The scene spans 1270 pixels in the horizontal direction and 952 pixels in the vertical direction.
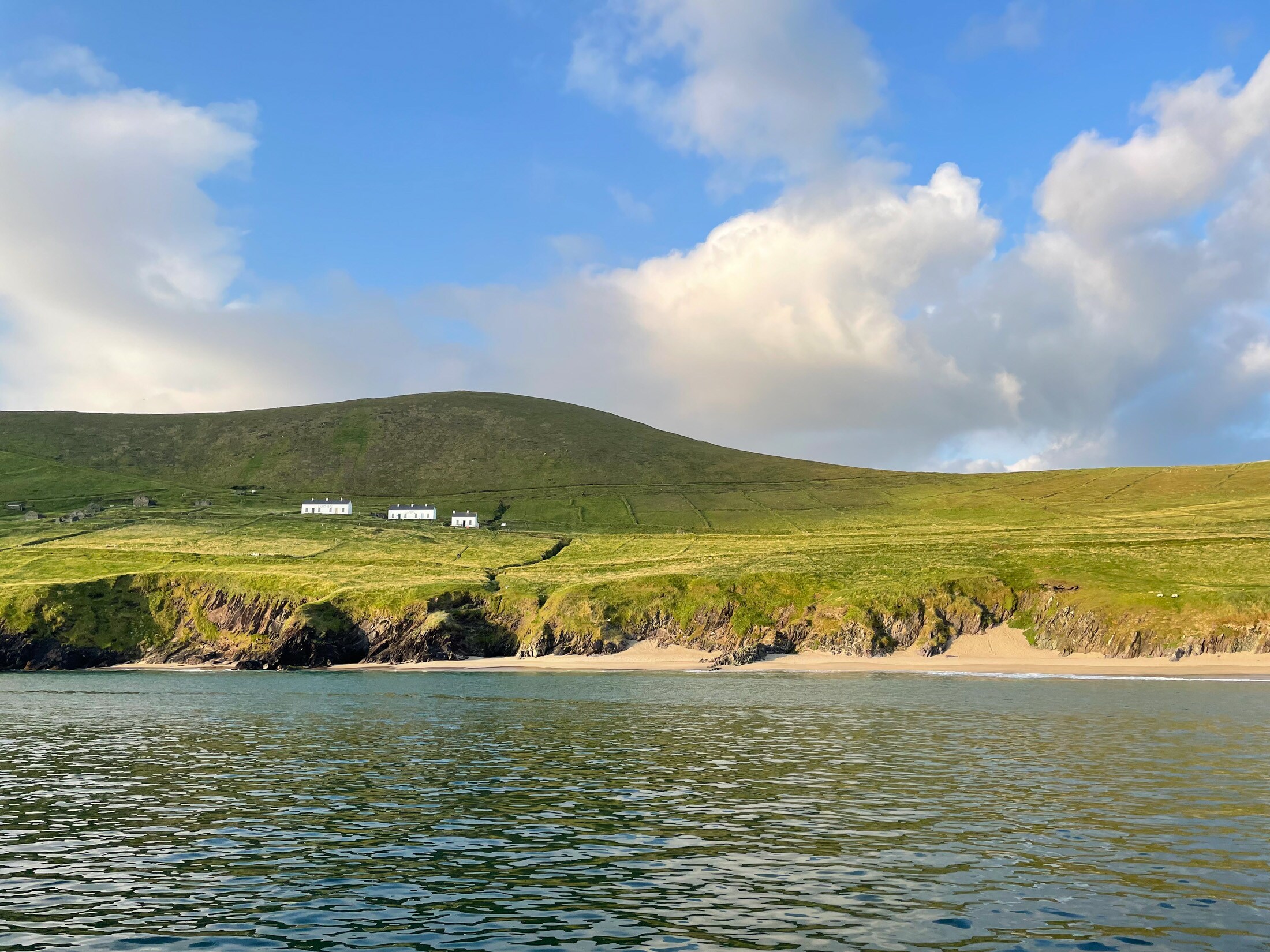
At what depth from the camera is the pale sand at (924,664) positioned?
336 ft

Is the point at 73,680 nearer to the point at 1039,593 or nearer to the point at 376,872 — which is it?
the point at 376,872

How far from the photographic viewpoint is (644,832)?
3156cm

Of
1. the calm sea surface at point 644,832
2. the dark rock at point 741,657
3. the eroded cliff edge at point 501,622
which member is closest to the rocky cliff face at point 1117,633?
the eroded cliff edge at point 501,622

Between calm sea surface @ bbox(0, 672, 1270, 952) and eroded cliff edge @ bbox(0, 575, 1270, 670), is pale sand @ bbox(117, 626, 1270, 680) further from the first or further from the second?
calm sea surface @ bbox(0, 672, 1270, 952)

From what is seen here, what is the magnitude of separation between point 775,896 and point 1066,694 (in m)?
65.1

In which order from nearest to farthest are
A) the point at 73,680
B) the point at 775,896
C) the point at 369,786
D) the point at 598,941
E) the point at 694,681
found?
the point at 598,941
the point at 775,896
the point at 369,786
the point at 694,681
the point at 73,680

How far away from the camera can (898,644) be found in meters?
122

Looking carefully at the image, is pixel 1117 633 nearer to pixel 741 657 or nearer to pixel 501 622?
pixel 741 657

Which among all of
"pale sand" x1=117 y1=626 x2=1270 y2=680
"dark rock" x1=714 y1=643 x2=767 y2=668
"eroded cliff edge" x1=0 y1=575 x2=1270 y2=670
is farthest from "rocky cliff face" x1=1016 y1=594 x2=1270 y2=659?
"dark rock" x1=714 y1=643 x2=767 y2=668

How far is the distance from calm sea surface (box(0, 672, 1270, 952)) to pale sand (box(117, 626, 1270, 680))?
39375 mm

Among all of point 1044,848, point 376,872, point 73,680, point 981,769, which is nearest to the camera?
point 376,872

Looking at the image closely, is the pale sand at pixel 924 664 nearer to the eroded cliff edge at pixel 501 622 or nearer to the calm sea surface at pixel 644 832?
the eroded cliff edge at pixel 501 622

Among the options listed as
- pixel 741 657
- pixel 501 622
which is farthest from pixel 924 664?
pixel 501 622

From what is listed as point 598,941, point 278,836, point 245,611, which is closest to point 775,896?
point 598,941
